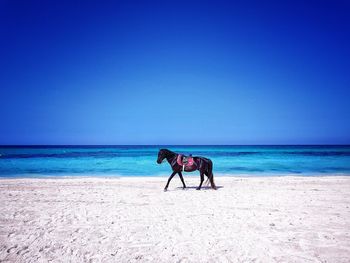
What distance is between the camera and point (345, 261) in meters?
3.94

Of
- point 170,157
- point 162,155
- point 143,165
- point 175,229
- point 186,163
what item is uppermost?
point 162,155

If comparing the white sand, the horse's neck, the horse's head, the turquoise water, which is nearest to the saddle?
the horse's neck

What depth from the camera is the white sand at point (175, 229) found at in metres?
4.17

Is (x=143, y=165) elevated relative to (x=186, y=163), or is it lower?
lower

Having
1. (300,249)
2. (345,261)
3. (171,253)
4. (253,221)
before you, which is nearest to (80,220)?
(171,253)

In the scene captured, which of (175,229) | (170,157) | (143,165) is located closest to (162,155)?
(170,157)

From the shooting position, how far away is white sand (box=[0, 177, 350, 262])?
13.7 ft

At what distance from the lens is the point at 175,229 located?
539cm

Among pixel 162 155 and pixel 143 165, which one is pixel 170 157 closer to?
pixel 162 155

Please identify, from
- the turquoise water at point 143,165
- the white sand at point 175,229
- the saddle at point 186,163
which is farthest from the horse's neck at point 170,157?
the turquoise water at point 143,165

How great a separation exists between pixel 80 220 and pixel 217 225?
3.50 metres

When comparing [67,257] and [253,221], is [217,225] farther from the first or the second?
[67,257]

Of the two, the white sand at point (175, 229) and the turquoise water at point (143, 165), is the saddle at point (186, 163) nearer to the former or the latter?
the white sand at point (175, 229)

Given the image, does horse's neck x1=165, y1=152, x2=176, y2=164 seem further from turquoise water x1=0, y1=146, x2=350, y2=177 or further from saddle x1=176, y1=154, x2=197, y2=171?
turquoise water x1=0, y1=146, x2=350, y2=177
